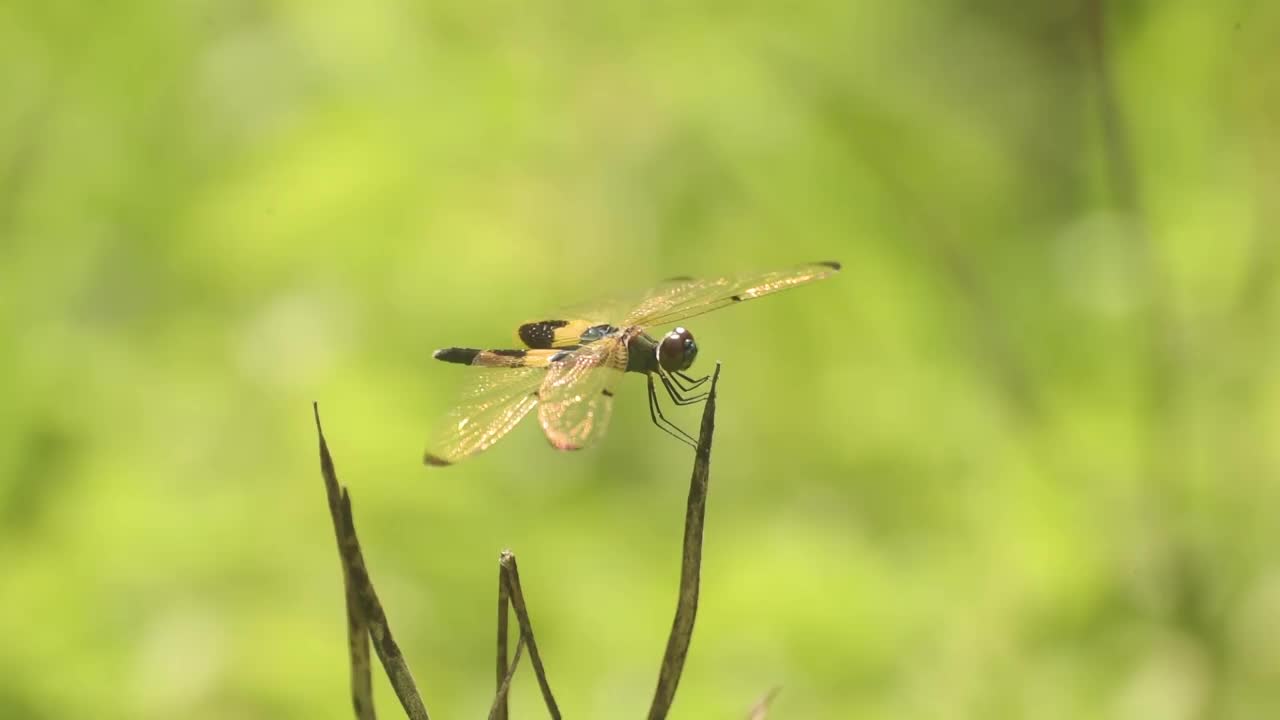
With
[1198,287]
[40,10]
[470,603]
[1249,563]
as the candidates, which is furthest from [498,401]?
[40,10]

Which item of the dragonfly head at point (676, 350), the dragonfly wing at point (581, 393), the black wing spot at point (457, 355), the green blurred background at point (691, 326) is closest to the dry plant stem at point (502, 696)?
the dragonfly wing at point (581, 393)

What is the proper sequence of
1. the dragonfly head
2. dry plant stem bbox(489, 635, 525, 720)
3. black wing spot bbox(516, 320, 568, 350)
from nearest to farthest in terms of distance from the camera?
dry plant stem bbox(489, 635, 525, 720) < the dragonfly head < black wing spot bbox(516, 320, 568, 350)

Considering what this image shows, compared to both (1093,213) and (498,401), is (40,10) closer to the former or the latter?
(498,401)

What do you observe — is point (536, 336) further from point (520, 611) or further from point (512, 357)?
point (520, 611)

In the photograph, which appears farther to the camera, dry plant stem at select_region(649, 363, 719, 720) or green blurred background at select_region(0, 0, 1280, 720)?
green blurred background at select_region(0, 0, 1280, 720)

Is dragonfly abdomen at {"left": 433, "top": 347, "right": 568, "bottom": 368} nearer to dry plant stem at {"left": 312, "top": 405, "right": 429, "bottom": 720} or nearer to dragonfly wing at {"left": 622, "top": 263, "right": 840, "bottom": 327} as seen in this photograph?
dragonfly wing at {"left": 622, "top": 263, "right": 840, "bottom": 327}

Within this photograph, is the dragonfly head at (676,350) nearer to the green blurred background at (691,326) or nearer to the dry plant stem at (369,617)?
the dry plant stem at (369,617)

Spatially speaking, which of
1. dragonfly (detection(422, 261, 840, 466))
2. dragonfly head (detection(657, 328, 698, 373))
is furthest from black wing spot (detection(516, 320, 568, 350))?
dragonfly head (detection(657, 328, 698, 373))
